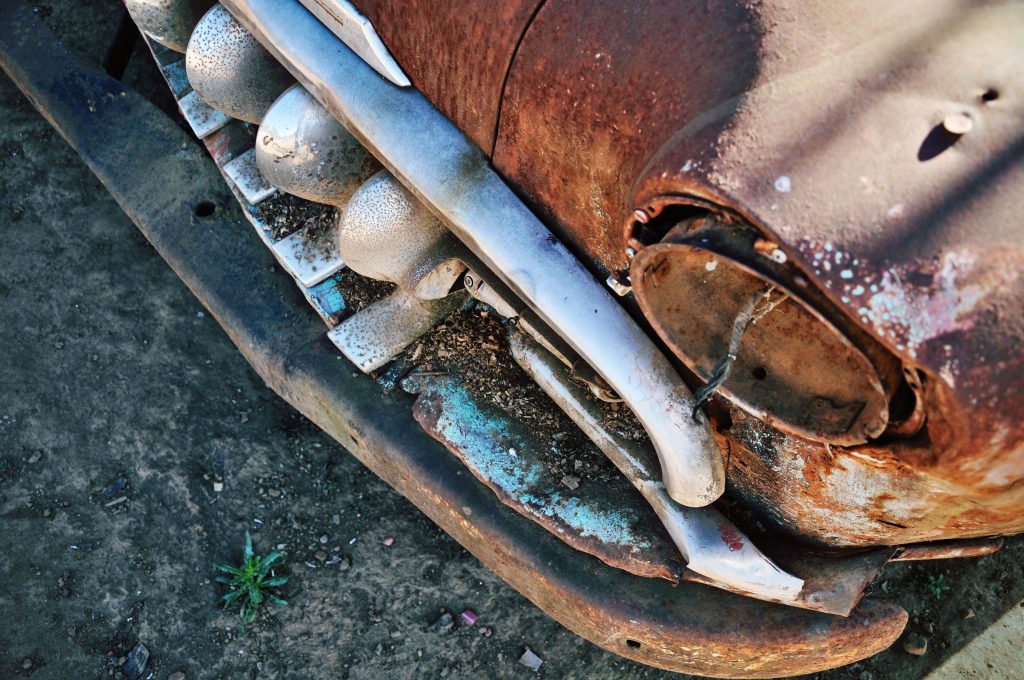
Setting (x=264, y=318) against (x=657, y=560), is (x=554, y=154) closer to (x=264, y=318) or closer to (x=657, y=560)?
(x=657, y=560)

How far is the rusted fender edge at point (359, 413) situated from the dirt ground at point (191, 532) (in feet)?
0.78

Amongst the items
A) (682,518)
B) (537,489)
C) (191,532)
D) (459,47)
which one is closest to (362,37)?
(459,47)

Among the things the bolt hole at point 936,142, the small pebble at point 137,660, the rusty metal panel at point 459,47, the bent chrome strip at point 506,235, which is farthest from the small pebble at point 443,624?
the bolt hole at point 936,142

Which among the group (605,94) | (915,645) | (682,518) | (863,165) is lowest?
(915,645)

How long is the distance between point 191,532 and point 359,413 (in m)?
0.62

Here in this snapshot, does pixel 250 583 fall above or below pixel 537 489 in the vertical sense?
below

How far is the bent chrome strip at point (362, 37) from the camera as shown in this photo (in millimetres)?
1768

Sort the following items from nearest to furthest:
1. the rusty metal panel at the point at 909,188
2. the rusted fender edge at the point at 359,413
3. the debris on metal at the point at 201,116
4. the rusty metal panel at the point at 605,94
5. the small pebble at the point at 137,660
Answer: the rusty metal panel at the point at 909,188 < the rusty metal panel at the point at 605,94 < the rusted fender edge at the point at 359,413 < the small pebble at the point at 137,660 < the debris on metal at the point at 201,116

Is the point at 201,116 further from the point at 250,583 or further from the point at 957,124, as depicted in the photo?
the point at 957,124

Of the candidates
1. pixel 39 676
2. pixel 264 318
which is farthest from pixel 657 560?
pixel 39 676

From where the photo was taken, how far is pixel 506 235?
5.32 ft

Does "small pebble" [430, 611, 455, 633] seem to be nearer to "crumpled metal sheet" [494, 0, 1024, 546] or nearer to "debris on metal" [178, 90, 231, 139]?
"crumpled metal sheet" [494, 0, 1024, 546]

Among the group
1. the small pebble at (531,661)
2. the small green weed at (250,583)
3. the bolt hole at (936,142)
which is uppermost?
the bolt hole at (936,142)

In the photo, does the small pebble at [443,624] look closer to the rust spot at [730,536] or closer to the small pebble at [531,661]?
the small pebble at [531,661]
